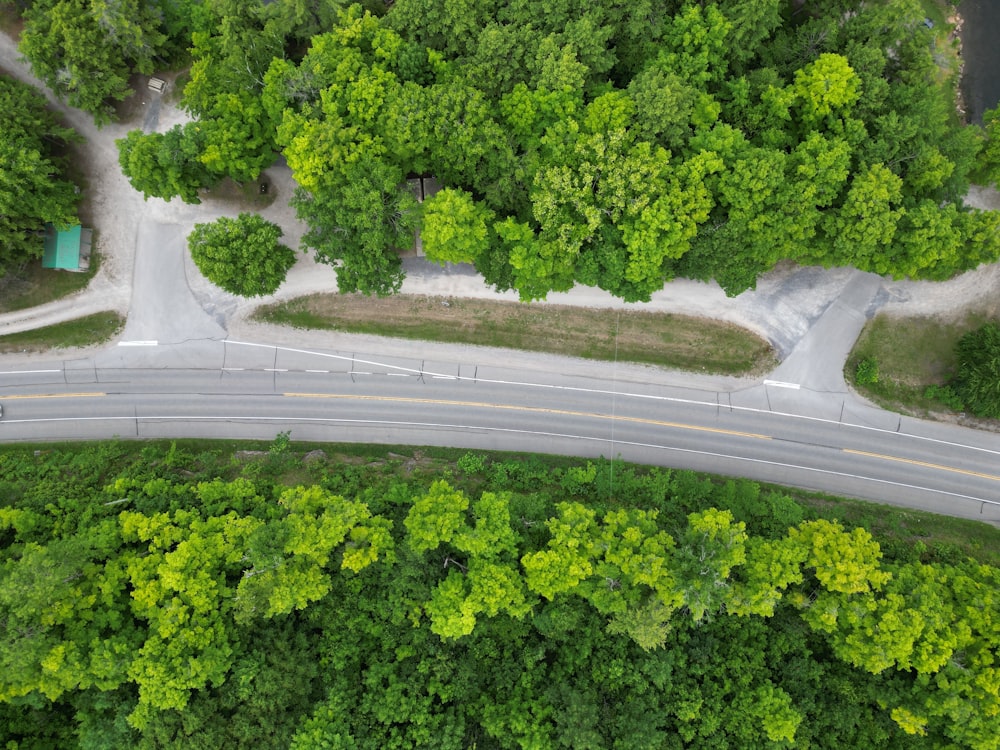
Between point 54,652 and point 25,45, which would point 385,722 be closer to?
point 54,652

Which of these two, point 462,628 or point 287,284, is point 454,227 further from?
point 462,628

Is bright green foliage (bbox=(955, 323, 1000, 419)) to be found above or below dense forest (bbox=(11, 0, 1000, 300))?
below

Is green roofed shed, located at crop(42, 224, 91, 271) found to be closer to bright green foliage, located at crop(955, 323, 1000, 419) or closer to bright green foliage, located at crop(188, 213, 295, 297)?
bright green foliage, located at crop(188, 213, 295, 297)

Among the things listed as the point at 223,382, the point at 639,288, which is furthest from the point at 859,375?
the point at 223,382

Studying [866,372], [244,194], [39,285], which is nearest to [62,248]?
[39,285]

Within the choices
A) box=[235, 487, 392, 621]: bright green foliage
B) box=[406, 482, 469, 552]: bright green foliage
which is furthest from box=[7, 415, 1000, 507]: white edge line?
box=[235, 487, 392, 621]: bright green foliage

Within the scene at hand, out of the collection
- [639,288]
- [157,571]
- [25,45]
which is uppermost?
[25,45]
